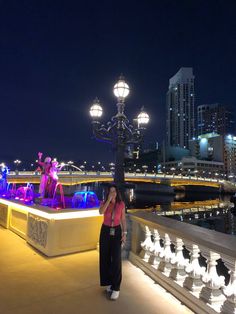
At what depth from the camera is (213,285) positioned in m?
3.05

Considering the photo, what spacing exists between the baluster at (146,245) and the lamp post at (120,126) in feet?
7.90

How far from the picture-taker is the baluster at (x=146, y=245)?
15.3 ft

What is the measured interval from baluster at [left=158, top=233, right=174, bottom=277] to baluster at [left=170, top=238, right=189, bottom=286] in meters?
0.17

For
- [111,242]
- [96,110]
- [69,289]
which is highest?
[96,110]

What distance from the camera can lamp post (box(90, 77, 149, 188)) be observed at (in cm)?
723

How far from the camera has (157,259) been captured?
4.37m

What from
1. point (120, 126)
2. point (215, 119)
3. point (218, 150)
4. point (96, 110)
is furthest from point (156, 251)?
point (215, 119)

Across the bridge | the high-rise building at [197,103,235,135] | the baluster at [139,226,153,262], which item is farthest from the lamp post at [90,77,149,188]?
the high-rise building at [197,103,235,135]

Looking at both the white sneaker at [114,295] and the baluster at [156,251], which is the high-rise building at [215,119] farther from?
the white sneaker at [114,295]

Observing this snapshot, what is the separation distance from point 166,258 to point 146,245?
2.04 ft

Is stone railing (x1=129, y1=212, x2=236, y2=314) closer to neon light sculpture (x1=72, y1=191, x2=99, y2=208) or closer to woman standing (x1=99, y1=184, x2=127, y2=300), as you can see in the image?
woman standing (x1=99, y1=184, x2=127, y2=300)

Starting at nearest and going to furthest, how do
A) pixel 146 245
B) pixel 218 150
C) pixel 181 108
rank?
pixel 146 245, pixel 218 150, pixel 181 108

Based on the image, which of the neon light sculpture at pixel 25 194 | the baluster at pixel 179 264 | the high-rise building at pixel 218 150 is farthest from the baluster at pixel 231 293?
the high-rise building at pixel 218 150

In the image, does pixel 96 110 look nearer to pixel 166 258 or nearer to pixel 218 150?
pixel 166 258
